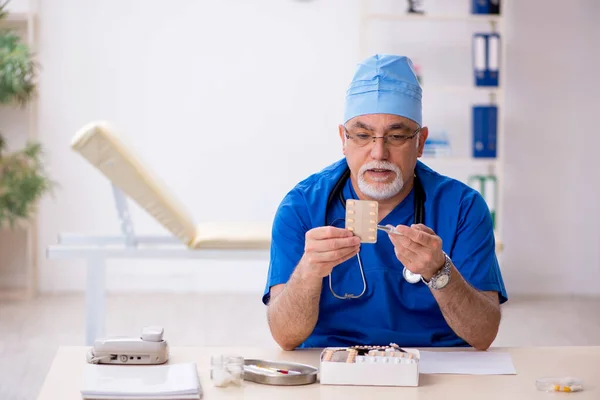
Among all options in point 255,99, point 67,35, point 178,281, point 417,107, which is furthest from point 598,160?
point 417,107

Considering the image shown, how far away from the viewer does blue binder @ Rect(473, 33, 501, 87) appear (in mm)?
5094

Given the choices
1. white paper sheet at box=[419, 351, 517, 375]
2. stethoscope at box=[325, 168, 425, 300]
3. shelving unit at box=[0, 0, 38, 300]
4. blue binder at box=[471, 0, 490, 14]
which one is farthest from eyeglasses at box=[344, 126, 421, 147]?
shelving unit at box=[0, 0, 38, 300]

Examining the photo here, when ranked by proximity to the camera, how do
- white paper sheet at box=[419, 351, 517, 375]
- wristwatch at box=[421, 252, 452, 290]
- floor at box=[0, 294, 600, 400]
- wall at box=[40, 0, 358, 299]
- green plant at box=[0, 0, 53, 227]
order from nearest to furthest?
1. white paper sheet at box=[419, 351, 517, 375]
2. wristwatch at box=[421, 252, 452, 290]
3. floor at box=[0, 294, 600, 400]
4. green plant at box=[0, 0, 53, 227]
5. wall at box=[40, 0, 358, 299]

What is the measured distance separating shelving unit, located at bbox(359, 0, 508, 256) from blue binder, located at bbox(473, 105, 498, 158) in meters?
0.04

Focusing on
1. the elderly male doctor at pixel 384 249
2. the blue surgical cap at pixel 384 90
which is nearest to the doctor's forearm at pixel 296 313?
the elderly male doctor at pixel 384 249

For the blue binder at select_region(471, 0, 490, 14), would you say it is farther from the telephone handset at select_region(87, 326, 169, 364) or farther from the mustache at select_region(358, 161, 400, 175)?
the telephone handset at select_region(87, 326, 169, 364)

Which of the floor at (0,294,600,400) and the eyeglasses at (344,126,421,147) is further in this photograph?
the floor at (0,294,600,400)

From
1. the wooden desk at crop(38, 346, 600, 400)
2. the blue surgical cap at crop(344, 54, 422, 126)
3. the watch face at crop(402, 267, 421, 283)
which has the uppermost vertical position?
the blue surgical cap at crop(344, 54, 422, 126)

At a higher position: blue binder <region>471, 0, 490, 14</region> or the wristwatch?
blue binder <region>471, 0, 490, 14</region>

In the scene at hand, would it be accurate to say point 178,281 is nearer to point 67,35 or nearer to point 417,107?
point 67,35

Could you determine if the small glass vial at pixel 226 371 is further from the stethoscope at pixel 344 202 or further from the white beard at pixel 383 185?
the white beard at pixel 383 185

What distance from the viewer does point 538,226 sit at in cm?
553

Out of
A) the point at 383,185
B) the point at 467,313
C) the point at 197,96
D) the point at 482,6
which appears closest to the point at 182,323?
the point at 197,96

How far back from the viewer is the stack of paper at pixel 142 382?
1.47 m
